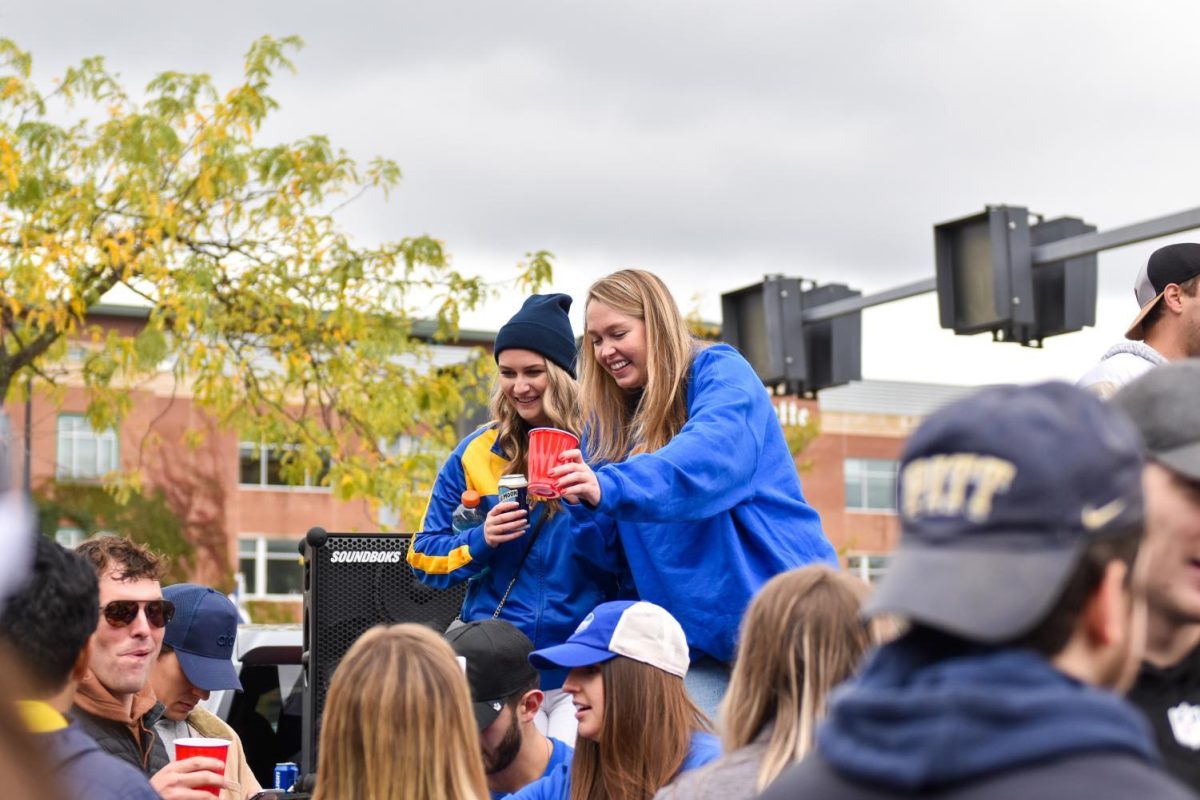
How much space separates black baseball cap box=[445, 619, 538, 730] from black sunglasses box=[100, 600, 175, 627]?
1074 mm

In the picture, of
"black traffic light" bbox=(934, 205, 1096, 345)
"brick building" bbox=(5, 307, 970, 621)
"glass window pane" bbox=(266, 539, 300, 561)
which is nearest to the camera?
"black traffic light" bbox=(934, 205, 1096, 345)

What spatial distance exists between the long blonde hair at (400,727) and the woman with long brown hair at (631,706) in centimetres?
87

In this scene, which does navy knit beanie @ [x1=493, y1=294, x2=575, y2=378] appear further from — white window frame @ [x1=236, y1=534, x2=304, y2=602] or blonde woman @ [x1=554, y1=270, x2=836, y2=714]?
white window frame @ [x1=236, y1=534, x2=304, y2=602]

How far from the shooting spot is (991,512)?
1693mm

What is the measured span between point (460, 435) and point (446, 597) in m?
9.22

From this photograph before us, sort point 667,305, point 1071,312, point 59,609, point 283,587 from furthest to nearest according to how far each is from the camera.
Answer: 1. point 283,587
2. point 1071,312
3. point 667,305
4. point 59,609

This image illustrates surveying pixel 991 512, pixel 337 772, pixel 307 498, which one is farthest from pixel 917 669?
pixel 307 498

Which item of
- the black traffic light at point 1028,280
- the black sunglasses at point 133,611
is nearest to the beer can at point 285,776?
the black sunglasses at point 133,611

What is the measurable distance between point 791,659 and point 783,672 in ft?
0.11

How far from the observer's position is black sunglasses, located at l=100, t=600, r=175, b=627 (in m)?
5.53

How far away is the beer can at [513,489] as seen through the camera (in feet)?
17.9

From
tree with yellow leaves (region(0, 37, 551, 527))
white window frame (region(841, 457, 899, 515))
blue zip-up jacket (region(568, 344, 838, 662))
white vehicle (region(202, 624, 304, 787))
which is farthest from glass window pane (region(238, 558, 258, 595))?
blue zip-up jacket (region(568, 344, 838, 662))

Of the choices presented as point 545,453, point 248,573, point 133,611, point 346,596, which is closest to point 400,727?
point 545,453

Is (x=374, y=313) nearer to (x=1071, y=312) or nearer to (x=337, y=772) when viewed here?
(x=1071, y=312)
